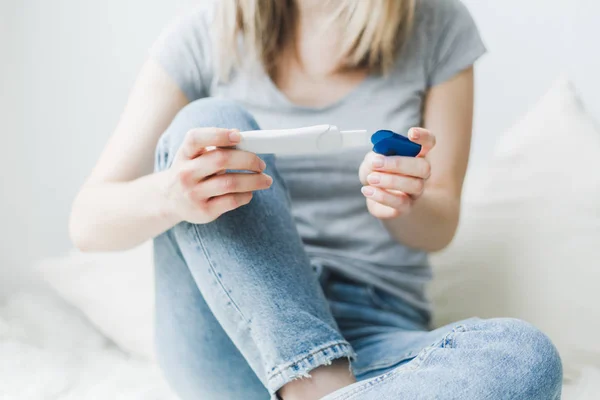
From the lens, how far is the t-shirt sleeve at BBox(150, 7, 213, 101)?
0.82m

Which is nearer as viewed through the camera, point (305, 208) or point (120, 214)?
point (120, 214)

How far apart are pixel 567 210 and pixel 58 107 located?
89 centimetres

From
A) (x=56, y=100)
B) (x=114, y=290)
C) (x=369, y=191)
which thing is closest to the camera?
(x=369, y=191)

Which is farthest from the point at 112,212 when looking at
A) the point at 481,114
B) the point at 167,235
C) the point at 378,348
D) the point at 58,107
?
the point at 481,114

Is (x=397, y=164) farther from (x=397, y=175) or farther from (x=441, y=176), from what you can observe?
(x=441, y=176)

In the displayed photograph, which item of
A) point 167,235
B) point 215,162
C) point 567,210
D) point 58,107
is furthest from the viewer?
point 58,107

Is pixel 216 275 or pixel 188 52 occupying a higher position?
pixel 188 52

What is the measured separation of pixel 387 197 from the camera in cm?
61

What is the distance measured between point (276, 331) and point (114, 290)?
A: 0.53 meters

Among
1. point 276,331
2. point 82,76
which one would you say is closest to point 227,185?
point 276,331

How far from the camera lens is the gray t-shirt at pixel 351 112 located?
0.81 metres

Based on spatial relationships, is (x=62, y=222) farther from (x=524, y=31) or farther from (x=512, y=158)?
(x=524, y=31)

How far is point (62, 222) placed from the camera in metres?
1.23

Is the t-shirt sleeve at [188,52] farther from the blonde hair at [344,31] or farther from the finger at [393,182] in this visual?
the finger at [393,182]
